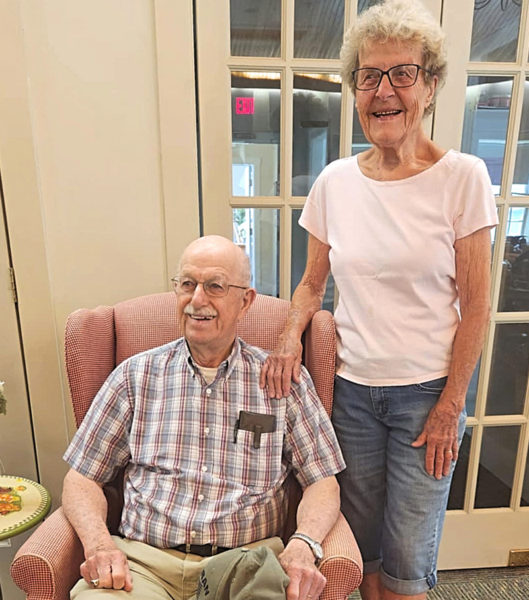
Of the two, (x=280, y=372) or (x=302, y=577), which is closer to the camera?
(x=302, y=577)

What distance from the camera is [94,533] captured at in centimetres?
119

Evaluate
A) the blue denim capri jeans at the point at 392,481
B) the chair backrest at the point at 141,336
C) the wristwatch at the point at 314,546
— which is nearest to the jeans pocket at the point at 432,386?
the blue denim capri jeans at the point at 392,481

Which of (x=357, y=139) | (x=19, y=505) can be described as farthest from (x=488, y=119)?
(x=19, y=505)

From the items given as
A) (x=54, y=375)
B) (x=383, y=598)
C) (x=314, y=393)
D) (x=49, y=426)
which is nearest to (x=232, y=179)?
(x=314, y=393)

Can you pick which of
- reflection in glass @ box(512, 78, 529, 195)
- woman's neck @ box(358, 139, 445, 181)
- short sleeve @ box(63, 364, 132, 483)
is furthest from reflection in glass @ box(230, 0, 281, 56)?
short sleeve @ box(63, 364, 132, 483)

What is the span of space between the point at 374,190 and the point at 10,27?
3.99 feet

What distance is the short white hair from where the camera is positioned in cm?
111

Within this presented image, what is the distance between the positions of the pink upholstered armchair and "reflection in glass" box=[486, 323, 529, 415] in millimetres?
925

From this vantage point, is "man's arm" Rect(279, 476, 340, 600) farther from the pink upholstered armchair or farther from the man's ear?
the man's ear

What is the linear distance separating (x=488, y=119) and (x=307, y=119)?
0.66 m

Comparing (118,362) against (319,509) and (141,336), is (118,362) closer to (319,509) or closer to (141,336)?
(141,336)

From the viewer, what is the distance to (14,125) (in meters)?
1.54

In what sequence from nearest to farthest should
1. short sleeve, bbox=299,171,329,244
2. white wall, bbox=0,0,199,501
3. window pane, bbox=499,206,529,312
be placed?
short sleeve, bbox=299,171,329,244, white wall, bbox=0,0,199,501, window pane, bbox=499,206,529,312

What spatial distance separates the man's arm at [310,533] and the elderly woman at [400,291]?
0.42 ft
